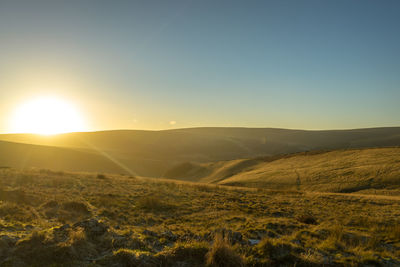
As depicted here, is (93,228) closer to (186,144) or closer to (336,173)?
(336,173)

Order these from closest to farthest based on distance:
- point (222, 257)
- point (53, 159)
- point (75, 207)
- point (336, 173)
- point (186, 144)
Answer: point (222, 257)
point (75, 207)
point (336, 173)
point (53, 159)
point (186, 144)

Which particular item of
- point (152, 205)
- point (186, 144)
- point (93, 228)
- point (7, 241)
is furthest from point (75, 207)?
point (186, 144)

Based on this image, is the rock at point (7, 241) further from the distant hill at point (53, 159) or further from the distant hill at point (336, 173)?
the distant hill at point (53, 159)

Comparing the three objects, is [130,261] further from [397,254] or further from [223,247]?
[397,254]

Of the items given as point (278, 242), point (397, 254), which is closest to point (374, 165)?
point (397, 254)

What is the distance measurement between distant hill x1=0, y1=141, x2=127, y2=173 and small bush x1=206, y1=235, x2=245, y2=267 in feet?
222

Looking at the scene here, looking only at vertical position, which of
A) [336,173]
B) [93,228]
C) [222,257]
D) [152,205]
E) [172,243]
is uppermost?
[93,228]

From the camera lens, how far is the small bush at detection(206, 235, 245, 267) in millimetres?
5672

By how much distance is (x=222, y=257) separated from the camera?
5.79 meters

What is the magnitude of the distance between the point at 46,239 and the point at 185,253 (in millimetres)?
3657

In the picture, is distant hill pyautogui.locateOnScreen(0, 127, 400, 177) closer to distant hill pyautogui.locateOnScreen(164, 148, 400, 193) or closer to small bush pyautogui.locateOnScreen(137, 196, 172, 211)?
distant hill pyautogui.locateOnScreen(164, 148, 400, 193)

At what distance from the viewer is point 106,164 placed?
74.7 meters

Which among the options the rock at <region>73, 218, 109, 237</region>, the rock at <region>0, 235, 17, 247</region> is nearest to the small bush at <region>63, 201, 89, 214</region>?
the rock at <region>73, 218, 109, 237</region>

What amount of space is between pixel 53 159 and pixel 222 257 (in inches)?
3155
